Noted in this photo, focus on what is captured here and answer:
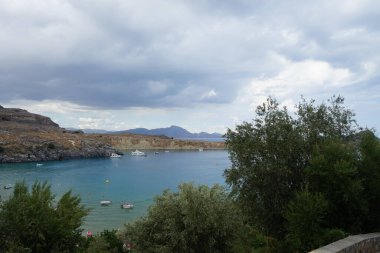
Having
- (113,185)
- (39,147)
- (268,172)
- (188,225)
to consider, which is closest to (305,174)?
(268,172)

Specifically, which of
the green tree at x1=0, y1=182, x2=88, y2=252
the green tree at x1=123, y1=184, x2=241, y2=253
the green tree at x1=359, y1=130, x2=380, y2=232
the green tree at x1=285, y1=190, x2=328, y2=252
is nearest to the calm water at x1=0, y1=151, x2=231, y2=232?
the green tree at x1=123, y1=184, x2=241, y2=253

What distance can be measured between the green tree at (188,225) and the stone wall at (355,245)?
11.7 meters

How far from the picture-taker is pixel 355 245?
12.6m

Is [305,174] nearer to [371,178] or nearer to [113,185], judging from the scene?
[371,178]

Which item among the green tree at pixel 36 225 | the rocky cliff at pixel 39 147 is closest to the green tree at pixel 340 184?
the green tree at pixel 36 225

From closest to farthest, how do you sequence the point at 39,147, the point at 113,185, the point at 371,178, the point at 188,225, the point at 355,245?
the point at 355,245 → the point at 371,178 → the point at 188,225 → the point at 113,185 → the point at 39,147

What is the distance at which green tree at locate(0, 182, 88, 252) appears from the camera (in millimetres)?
21656

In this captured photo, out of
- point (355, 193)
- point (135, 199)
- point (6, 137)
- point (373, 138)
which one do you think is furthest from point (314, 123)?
point (6, 137)

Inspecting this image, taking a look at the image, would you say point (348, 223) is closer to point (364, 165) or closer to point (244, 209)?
point (364, 165)

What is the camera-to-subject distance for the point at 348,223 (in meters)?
17.8

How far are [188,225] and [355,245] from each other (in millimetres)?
14693

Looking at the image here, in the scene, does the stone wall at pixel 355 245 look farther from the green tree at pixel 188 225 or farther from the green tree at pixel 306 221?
the green tree at pixel 188 225

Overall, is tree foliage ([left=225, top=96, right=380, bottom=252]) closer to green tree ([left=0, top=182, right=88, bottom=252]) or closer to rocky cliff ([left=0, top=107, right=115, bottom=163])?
green tree ([left=0, top=182, right=88, bottom=252])

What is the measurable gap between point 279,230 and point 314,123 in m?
6.27
